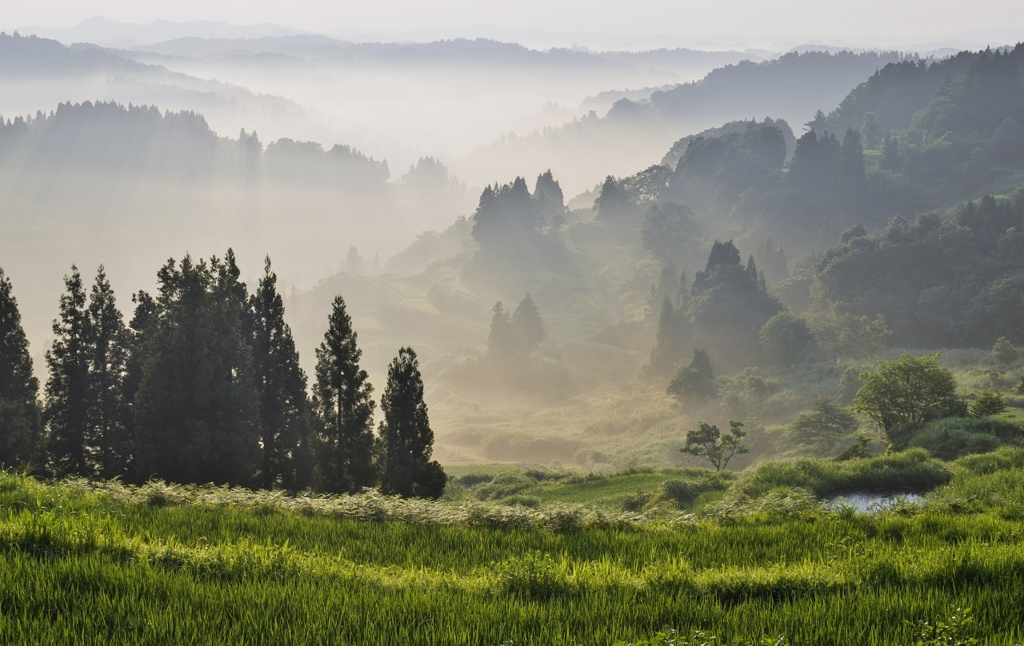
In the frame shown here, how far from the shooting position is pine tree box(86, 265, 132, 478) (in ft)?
162

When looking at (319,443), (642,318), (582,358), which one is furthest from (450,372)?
(319,443)

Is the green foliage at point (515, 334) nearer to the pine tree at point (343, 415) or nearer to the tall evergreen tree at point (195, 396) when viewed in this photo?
the pine tree at point (343, 415)

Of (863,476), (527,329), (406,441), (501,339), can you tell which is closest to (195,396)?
(406,441)

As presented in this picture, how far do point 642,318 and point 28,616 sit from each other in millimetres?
174734

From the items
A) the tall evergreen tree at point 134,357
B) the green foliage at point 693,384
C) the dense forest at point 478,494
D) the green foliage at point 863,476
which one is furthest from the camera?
the green foliage at point 693,384

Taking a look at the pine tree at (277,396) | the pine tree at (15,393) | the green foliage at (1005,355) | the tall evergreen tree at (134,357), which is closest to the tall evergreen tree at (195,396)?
the pine tree at (277,396)

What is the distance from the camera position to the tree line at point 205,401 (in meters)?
42.9

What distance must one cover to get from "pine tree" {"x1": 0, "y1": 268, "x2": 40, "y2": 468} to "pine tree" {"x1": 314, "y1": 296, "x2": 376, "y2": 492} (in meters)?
16.3

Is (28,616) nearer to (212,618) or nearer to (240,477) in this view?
(212,618)

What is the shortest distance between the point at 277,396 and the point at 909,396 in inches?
1593

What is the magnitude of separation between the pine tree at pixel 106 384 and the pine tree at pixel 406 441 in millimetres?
16836

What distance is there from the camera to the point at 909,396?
48.9 m

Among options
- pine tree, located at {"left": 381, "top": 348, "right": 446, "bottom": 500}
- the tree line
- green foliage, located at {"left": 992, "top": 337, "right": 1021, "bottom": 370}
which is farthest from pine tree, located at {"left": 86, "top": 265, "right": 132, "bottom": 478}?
green foliage, located at {"left": 992, "top": 337, "right": 1021, "bottom": 370}

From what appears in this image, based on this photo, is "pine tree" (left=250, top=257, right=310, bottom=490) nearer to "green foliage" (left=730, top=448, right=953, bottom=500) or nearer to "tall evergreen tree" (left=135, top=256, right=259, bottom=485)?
"tall evergreen tree" (left=135, top=256, right=259, bottom=485)
